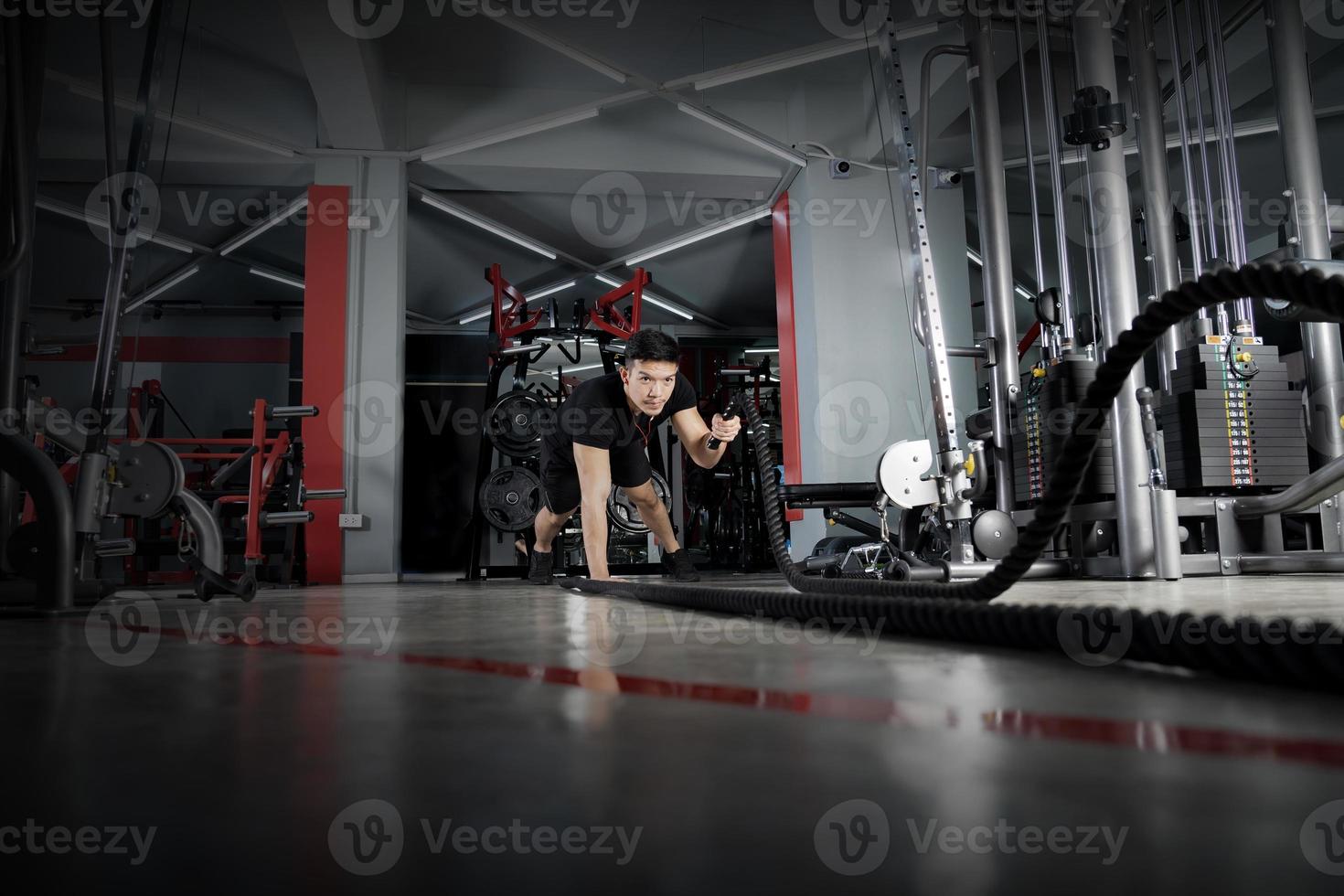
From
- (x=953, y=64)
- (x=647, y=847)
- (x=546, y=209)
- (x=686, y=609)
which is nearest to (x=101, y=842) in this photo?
(x=647, y=847)

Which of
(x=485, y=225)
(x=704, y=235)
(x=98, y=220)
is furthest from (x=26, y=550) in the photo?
(x=98, y=220)

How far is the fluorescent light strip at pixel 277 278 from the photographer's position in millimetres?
9469

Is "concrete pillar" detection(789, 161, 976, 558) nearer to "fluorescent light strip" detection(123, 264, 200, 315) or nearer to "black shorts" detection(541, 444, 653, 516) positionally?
"black shorts" detection(541, 444, 653, 516)

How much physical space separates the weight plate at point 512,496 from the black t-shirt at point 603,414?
8.81 feet

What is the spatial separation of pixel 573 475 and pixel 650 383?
3.05ft

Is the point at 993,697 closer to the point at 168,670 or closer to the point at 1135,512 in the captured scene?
the point at 168,670

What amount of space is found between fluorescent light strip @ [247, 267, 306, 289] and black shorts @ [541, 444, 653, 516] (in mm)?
6654

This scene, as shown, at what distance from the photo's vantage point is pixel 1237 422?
3330 mm

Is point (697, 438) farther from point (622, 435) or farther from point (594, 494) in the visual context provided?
point (594, 494)

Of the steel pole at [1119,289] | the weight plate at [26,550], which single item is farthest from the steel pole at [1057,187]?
the weight plate at [26,550]

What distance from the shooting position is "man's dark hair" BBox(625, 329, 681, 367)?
11.8ft

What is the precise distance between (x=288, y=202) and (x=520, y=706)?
8008mm

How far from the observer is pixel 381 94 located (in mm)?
6426

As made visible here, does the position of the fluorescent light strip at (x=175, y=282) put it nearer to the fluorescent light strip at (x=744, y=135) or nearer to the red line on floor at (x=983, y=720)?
the fluorescent light strip at (x=744, y=135)
